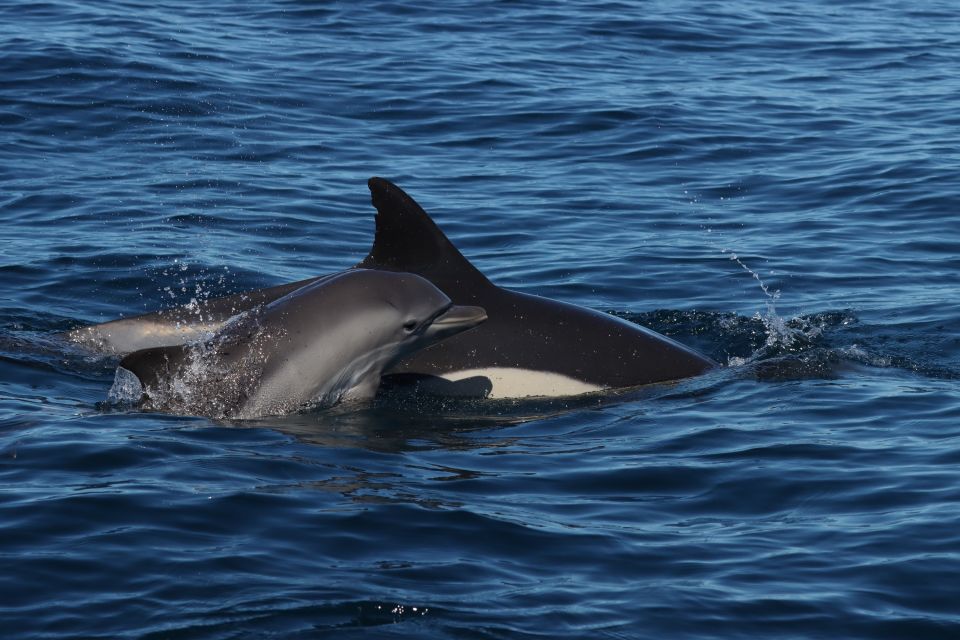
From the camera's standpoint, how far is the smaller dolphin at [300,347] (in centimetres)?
1088

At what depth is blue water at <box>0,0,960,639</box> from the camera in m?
8.01

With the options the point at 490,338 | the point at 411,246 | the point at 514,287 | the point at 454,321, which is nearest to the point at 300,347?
the point at 454,321

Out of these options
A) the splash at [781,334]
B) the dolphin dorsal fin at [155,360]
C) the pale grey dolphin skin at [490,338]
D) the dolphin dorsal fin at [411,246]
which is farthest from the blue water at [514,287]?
the dolphin dorsal fin at [411,246]

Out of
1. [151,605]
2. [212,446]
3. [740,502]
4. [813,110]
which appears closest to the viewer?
[151,605]

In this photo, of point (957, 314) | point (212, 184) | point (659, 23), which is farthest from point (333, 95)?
point (957, 314)

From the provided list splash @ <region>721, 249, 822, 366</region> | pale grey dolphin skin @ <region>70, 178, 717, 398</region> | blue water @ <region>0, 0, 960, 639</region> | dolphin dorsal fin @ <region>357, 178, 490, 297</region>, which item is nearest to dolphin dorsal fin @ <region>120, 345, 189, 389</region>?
blue water @ <region>0, 0, 960, 639</region>

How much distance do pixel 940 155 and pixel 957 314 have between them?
25.7 ft

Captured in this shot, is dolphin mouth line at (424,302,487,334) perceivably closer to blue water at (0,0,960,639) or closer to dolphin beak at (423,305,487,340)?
dolphin beak at (423,305,487,340)

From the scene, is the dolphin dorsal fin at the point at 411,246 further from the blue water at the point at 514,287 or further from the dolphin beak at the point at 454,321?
the blue water at the point at 514,287

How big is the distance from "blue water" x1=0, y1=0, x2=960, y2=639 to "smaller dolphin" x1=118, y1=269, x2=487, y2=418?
27 cm

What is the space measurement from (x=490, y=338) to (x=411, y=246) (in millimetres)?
1008

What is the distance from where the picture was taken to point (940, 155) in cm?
2222

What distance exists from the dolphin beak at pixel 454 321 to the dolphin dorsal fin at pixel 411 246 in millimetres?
663

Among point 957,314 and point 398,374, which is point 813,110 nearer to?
point 957,314
